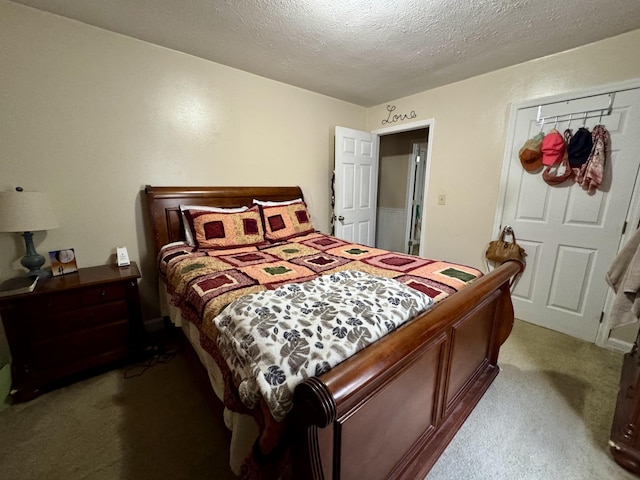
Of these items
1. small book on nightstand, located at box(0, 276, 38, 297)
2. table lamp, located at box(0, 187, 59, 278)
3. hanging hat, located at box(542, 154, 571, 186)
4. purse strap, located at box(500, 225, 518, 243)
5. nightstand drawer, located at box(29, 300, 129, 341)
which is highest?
hanging hat, located at box(542, 154, 571, 186)

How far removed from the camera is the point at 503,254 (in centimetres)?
251

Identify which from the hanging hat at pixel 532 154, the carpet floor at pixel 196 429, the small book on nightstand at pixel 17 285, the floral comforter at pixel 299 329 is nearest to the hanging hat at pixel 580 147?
the hanging hat at pixel 532 154

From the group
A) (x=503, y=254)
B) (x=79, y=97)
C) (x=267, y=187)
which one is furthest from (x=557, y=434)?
(x=79, y=97)

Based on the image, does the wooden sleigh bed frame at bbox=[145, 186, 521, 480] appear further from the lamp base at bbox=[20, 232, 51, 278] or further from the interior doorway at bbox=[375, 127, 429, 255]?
the interior doorway at bbox=[375, 127, 429, 255]

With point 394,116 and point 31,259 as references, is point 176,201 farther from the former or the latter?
point 394,116

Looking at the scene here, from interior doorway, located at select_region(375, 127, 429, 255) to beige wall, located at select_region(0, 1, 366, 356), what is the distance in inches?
89.5

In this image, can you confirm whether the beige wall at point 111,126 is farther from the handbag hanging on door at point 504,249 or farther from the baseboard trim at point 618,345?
the baseboard trim at point 618,345

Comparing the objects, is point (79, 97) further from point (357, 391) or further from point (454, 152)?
point (454, 152)

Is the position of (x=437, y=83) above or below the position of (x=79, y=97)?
above

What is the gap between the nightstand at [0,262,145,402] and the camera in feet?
5.08

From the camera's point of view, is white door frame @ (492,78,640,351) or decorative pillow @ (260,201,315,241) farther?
decorative pillow @ (260,201,315,241)

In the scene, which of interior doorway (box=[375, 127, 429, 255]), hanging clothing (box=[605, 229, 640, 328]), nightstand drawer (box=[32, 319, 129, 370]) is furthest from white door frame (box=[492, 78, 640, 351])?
nightstand drawer (box=[32, 319, 129, 370])

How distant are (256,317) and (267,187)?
2155 mm

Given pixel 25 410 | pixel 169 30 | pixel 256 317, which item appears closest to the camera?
pixel 256 317
